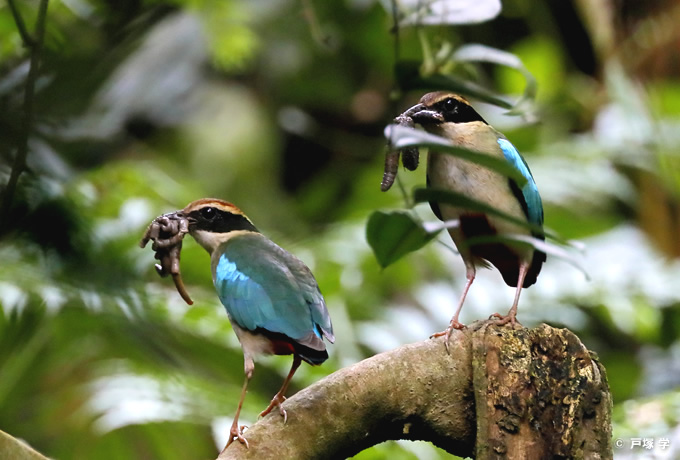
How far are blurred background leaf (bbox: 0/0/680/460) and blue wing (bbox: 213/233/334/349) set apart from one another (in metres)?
0.20

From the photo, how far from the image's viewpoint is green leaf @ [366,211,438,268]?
4.47 feet

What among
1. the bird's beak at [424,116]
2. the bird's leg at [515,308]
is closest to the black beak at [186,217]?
the bird's beak at [424,116]

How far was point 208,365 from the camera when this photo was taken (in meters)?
3.93

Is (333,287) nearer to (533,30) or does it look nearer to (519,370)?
(519,370)

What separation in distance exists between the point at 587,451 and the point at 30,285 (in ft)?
5.96

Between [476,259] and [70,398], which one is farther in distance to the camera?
[70,398]

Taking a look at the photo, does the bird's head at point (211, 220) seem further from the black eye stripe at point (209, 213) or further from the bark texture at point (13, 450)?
the bark texture at point (13, 450)

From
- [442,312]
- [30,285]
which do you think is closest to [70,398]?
[30,285]

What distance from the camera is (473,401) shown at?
1.74 m

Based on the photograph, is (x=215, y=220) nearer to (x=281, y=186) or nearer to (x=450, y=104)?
(x=450, y=104)

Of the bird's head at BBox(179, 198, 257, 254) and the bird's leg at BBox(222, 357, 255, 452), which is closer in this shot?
the bird's leg at BBox(222, 357, 255, 452)

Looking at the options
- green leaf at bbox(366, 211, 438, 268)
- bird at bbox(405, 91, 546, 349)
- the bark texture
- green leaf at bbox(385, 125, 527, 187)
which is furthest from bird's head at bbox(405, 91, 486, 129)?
the bark texture

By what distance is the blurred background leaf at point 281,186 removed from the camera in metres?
1.70

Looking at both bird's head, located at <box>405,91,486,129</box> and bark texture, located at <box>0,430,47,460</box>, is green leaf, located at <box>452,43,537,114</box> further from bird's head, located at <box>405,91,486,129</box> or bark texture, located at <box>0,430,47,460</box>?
bark texture, located at <box>0,430,47,460</box>
